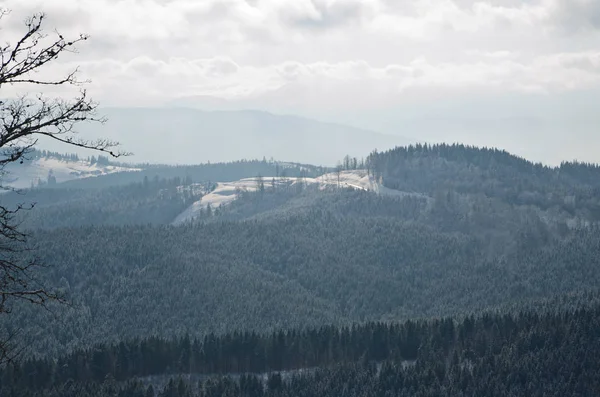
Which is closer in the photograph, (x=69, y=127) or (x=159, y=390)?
(x=69, y=127)

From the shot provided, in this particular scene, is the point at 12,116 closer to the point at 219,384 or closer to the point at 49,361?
the point at 219,384

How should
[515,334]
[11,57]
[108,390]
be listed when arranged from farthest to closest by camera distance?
1. [515,334]
2. [108,390]
3. [11,57]

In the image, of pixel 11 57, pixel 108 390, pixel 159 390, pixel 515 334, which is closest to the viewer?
pixel 11 57

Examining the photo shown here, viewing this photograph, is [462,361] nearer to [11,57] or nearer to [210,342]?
[210,342]

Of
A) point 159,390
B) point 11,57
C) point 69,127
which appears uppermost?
point 11,57

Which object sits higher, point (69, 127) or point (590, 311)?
point (69, 127)

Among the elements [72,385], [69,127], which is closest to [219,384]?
[72,385]

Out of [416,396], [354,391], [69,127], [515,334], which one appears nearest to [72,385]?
[354,391]
